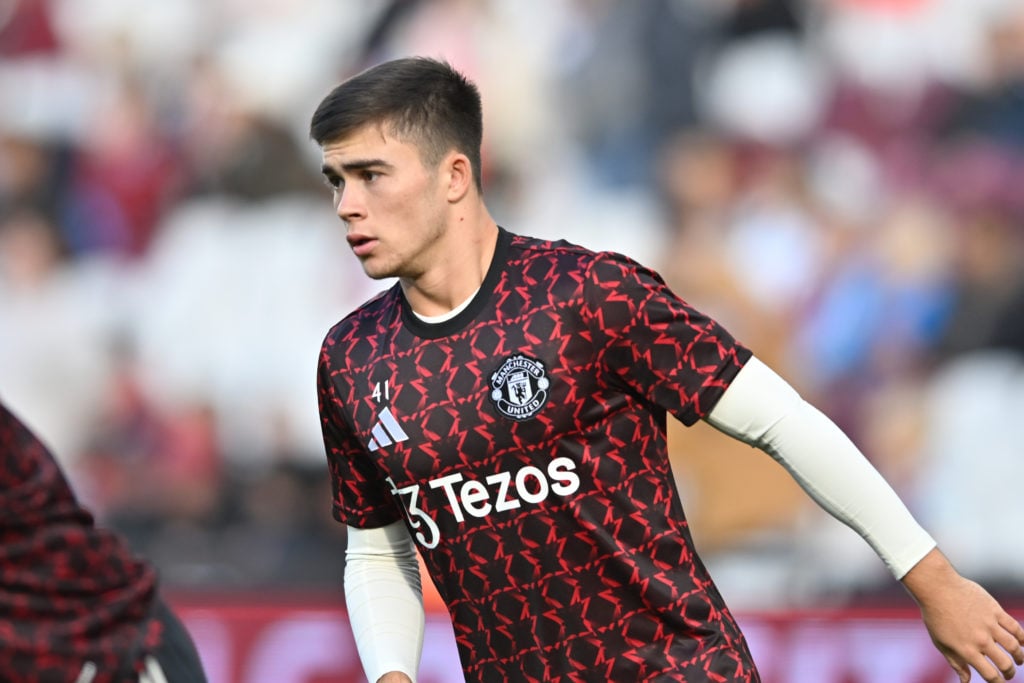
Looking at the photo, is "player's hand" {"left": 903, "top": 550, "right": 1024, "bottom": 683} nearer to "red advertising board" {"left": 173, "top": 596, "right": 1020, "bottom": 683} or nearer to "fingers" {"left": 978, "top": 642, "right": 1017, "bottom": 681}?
"fingers" {"left": 978, "top": 642, "right": 1017, "bottom": 681}

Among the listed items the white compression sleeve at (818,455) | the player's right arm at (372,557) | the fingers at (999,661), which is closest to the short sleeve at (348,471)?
the player's right arm at (372,557)

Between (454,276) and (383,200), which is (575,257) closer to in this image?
(454,276)

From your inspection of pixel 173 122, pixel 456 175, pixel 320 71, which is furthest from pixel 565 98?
pixel 456 175

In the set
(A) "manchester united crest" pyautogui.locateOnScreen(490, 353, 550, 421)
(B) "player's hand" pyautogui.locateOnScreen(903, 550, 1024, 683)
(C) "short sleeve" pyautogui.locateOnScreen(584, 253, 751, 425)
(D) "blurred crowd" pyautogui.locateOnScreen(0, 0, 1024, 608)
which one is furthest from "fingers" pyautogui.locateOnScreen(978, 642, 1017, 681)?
(D) "blurred crowd" pyautogui.locateOnScreen(0, 0, 1024, 608)

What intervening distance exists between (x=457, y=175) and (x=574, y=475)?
693 mm

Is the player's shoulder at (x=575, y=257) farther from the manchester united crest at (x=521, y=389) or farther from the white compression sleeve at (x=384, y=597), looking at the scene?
the white compression sleeve at (x=384, y=597)

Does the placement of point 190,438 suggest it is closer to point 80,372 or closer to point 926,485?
point 80,372

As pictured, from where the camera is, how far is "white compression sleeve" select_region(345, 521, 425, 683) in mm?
3316

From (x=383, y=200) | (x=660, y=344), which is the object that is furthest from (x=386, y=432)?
(x=660, y=344)

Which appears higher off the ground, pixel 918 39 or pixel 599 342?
pixel 918 39

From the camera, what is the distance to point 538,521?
3027 mm

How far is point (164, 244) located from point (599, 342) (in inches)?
223

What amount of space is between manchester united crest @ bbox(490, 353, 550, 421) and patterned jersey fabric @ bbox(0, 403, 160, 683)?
81cm

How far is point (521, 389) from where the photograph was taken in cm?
303
